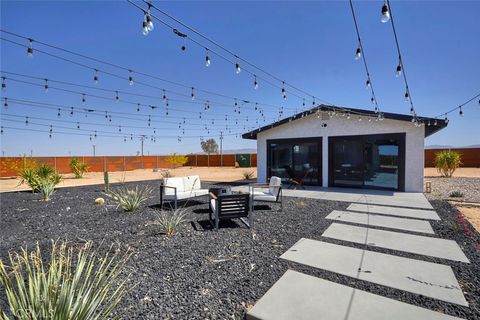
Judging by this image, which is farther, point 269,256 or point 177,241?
point 177,241

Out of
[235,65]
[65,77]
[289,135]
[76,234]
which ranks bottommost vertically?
[76,234]

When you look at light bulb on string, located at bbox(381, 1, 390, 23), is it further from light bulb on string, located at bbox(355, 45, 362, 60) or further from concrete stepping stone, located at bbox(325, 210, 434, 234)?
concrete stepping stone, located at bbox(325, 210, 434, 234)

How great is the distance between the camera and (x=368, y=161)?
32.1 feet

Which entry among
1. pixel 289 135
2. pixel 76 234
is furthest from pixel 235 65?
pixel 289 135

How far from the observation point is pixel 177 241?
12.3 ft

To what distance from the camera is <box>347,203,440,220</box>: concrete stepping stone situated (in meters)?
5.36

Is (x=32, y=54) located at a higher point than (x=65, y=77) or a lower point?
lower

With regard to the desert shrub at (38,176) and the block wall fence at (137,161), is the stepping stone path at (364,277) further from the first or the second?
the block wall fence at (137,161)

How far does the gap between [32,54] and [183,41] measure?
3038mm

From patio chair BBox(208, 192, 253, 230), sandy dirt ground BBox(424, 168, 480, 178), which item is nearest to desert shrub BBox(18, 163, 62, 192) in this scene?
patio chair BBox(208, 192, 253, 230)

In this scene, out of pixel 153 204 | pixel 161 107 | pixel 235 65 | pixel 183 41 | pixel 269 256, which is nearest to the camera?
pixel 269 256

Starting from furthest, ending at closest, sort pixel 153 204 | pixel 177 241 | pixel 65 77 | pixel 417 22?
pixel 65 77, pixel 153 204, pixel 417 22, pixel 177 241

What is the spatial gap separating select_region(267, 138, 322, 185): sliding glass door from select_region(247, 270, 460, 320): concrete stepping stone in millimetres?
8217

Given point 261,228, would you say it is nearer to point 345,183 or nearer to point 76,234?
point 76,234
